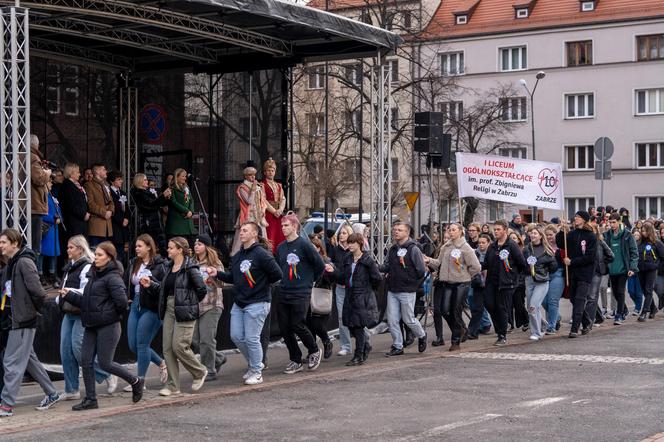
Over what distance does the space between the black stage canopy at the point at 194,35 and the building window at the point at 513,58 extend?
50.3 meters

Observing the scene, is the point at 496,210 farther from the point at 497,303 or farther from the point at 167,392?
the point at 167,392

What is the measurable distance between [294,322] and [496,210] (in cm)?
5331

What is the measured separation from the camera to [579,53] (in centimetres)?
6612

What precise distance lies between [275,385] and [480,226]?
751cm

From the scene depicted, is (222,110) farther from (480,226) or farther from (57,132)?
(480,226)

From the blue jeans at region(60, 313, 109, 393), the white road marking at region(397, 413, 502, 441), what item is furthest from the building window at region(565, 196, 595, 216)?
the white road marking at region(397, 413, 502, 441)

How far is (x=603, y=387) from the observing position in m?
11.5

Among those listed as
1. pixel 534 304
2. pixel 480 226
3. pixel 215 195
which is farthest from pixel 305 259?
pixel 215 195

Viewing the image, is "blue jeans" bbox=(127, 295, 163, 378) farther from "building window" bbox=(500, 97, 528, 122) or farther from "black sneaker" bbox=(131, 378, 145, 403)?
"building window" bbox=(500, 97, 528, 122)

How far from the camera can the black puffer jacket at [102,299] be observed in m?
10.5

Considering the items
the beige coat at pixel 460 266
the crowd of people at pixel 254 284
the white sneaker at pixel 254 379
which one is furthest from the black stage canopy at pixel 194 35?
the white sneaker at pixel 254 379

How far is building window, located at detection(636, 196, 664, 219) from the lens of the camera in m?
63.5

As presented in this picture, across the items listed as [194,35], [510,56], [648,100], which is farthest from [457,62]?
[194,35]

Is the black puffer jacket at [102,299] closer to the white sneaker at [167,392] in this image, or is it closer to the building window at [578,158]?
the white sneaker at [167,392]
